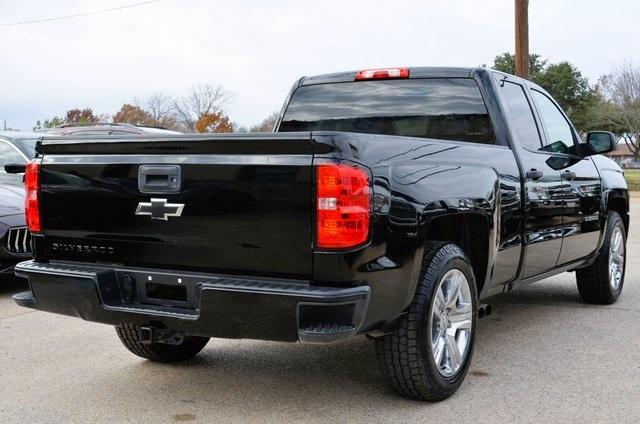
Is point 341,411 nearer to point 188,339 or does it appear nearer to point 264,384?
point 264,384

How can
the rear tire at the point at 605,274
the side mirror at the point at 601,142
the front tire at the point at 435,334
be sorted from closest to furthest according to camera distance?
the front tire at the point at 435,334
the side mirror at the point at 601,142
the rear tire at the point at 605,274

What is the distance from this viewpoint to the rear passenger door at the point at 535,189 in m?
4.96

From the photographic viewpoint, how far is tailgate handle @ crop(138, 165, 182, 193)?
3.50 meters

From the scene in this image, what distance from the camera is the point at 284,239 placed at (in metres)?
3.26

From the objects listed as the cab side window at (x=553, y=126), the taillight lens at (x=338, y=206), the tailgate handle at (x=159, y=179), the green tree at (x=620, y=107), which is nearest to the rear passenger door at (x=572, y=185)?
the cab side window at (x=553, y=126)

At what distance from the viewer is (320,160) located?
3.19 m

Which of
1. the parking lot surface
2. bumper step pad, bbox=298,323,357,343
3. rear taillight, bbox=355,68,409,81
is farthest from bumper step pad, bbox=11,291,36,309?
rear taillight, bbox=355,68,409,81

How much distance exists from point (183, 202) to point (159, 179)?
0.19 meters

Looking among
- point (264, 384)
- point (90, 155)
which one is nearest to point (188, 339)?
point (264, 384)

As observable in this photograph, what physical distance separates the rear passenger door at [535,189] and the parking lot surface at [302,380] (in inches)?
24.4

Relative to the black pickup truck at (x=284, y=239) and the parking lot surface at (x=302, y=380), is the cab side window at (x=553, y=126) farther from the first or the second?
the parking lot surface at (x=302, y=380)

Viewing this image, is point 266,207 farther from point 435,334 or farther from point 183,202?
point 435,334

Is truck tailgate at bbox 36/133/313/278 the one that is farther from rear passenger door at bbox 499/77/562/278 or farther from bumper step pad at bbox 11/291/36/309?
rear passenger door at bbox 499/77/562/278

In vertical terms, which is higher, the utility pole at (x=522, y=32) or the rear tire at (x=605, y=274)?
the utility pole at (x=522, y=32)
